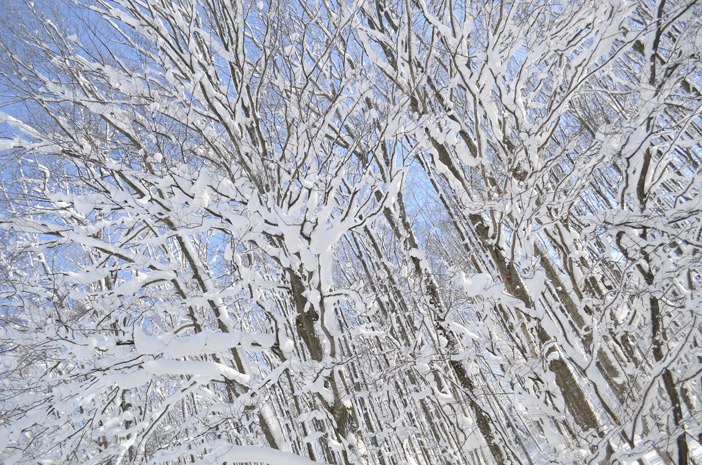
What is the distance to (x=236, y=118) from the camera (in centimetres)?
393

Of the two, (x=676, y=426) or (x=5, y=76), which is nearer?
(x=676, y=426)

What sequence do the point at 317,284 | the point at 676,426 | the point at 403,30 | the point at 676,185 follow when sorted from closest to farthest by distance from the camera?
the point at 676,426 → the point at 317,284 → the point at 403,30 → the point at 676,185

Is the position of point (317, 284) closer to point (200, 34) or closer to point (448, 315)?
point (448, 315)

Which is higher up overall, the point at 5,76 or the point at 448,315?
the point at 5,76

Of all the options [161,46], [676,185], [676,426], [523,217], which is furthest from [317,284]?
[676,185]

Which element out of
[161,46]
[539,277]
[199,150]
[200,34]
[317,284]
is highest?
[161,46]

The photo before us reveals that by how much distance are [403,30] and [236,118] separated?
1.97 m

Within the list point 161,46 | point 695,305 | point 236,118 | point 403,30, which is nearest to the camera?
point 695,305

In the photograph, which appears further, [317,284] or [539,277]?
[317,284]

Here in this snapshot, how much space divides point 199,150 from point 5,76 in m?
2.26

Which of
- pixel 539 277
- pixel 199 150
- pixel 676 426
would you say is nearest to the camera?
pixel 676 426

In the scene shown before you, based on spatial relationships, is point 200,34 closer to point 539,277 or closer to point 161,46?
point 161,46

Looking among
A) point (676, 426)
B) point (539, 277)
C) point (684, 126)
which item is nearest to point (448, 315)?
point (539, 277)

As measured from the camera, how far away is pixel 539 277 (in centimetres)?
267
